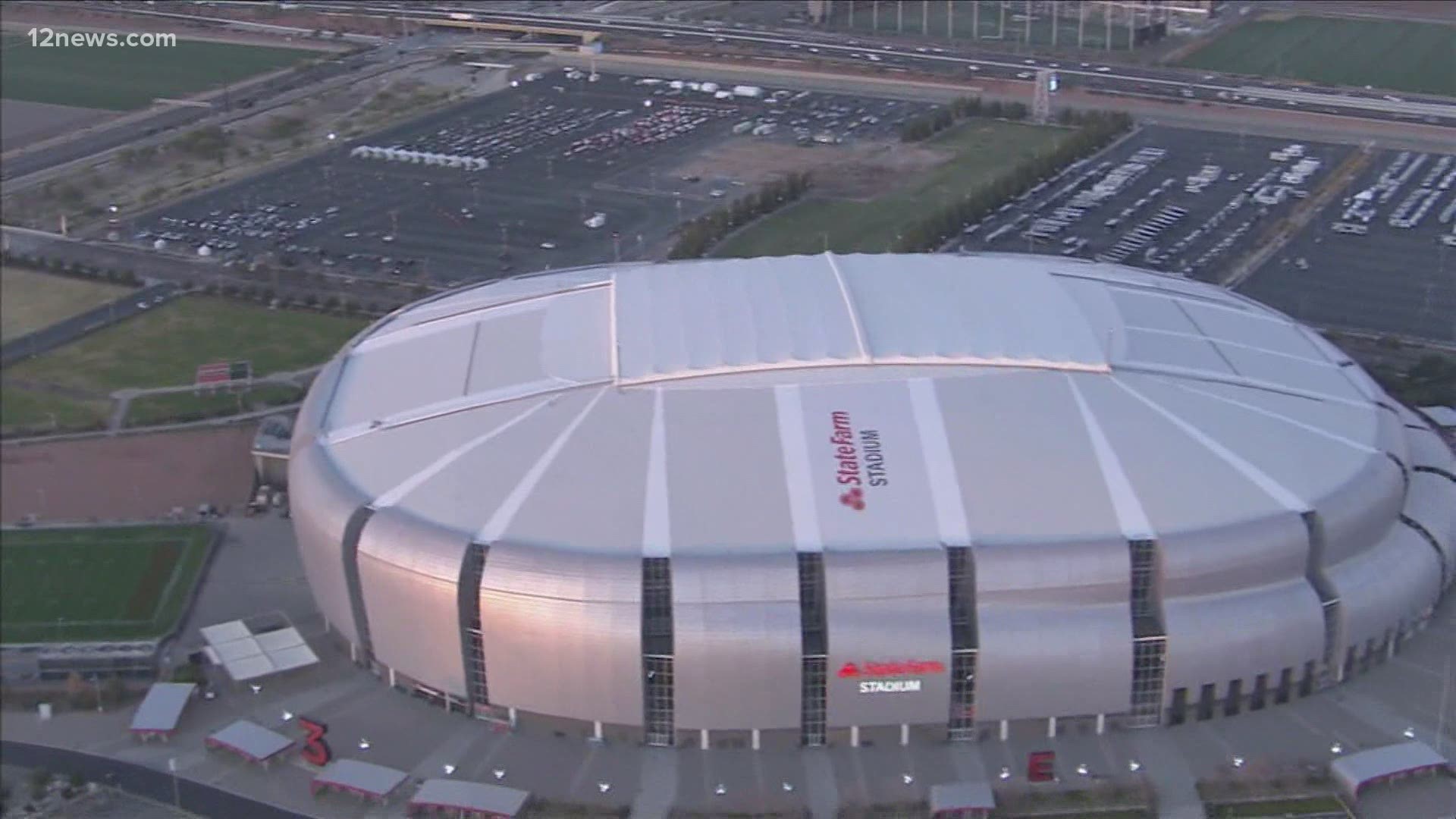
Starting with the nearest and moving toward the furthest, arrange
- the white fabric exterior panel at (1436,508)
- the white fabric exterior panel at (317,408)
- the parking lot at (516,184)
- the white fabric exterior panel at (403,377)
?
the white fabric exterior panel at (1436,508) → the white fabric exterior panel at (403,377) → the white fabric exterior panel at (317,408) → the parking lot at (516,184)

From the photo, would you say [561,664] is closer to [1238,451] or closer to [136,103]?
[1238,451]

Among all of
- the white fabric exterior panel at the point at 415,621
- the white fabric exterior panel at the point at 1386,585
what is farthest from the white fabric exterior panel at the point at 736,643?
the white fabric exterior panel at the point at 1386,585

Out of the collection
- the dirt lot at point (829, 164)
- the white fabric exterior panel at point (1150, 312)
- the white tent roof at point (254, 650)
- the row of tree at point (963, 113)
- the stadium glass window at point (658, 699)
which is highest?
the white fabric exterior panel at point (1150, 312)

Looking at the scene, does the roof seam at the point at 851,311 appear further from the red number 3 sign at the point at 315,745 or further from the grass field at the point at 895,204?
the grass field at the point at 895,204

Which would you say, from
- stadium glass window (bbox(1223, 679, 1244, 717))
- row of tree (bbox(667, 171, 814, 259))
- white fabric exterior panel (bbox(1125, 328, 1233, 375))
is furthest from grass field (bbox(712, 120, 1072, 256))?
stadium glass window (bbox(1223, 679, 1244, 717))

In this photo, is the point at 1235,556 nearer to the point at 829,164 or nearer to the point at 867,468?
the point at 867,468

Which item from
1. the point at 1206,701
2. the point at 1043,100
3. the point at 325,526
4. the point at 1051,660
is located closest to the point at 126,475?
the point at 325,526

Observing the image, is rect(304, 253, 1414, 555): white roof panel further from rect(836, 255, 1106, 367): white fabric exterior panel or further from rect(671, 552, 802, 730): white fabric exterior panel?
rect(671, 552, 802, 730): white fabric exterior panel
